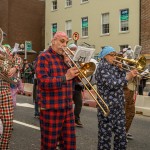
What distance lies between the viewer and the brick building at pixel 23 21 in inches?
1443

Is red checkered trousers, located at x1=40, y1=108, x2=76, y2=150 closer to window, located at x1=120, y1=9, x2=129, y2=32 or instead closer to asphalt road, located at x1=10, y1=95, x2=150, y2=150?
asphalt road, located at x1=10, y1=95, x2=150, y2=150

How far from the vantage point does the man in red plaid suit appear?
13.3ft

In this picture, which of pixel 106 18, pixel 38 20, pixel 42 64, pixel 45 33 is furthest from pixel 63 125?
pixel 38 20

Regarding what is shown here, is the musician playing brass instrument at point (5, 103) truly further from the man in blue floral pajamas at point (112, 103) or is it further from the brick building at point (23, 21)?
the brick building at point (23, 21)

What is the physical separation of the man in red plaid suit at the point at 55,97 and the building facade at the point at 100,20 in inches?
910

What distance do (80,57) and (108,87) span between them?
1038mm

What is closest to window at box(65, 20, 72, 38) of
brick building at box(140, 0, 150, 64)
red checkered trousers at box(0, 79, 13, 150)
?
brick building at box(140, 0, 150, 64)

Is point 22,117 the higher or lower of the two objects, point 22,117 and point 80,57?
the lower

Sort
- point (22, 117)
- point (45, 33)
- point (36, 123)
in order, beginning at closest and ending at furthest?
point (36, 123), point (22, 117), point (45, 33)

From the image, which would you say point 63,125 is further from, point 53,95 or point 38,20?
point 38,20

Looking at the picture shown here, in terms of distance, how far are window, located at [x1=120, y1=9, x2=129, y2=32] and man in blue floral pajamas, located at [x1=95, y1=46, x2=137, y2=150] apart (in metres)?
23.1

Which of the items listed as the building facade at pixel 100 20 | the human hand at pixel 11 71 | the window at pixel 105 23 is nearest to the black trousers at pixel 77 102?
the human hand at pixel 11 71

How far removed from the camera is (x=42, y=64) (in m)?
4.11

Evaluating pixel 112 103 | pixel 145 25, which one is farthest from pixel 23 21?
pixel 112 103
